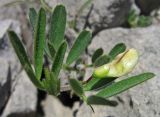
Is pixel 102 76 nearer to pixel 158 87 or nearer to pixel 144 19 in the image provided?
pixel 158 87

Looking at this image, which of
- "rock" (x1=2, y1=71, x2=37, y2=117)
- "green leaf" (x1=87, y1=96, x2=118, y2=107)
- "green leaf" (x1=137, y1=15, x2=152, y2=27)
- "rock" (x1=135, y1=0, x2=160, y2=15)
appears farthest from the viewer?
"rock" (x1=135, y1=0, x2=160, y2=15)

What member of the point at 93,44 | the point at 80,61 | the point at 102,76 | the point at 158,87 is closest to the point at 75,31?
the point at 93,44

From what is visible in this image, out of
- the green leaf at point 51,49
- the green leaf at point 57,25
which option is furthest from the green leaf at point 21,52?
the green leaf at point 57,25

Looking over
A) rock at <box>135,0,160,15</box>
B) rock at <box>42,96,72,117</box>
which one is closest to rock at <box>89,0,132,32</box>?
rock at <box>135,0,160,15</box>

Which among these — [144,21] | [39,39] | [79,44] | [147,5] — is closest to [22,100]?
[79,44]

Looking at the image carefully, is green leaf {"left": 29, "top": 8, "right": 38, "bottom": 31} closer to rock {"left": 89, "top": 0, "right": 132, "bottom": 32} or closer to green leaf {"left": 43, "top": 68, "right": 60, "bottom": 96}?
green leaf {"left": 43, "top": 68, "right": 60, "bottom": 96}

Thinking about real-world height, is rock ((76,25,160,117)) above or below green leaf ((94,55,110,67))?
below

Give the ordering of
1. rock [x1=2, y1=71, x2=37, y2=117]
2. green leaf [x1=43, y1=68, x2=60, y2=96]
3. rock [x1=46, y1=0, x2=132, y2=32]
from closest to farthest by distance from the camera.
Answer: green leaf [x1=43, y1=68, x2=60, y2=96] → rock [x1=2, y1=71, x2=37, y2=117] → rock [x1=46, y1=0, x2=132, y2=32]
